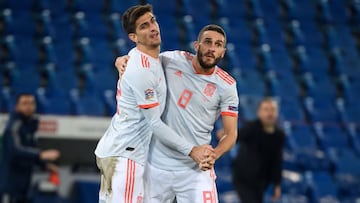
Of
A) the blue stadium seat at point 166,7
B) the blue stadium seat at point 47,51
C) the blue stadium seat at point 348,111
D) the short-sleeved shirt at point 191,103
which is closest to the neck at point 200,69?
the short-sleeved shirt at point 191,103

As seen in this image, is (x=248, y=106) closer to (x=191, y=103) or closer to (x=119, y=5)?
(x=119, y=5)

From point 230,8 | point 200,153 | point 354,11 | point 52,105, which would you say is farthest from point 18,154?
point 354,11

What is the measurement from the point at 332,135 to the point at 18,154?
5.36m

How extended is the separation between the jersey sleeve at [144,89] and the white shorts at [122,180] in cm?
43

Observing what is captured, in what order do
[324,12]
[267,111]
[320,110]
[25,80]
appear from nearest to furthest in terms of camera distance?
1. [267,111]
2. [25,80]
3. [320,110]
4. [324,12]

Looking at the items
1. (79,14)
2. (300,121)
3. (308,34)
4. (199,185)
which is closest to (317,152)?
(300,121)

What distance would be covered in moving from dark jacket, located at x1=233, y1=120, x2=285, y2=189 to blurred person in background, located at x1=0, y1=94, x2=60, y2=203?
198 centimetres

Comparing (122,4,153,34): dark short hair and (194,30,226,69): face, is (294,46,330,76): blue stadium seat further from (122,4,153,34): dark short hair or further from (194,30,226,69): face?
(122,4,153,34): dark short hair

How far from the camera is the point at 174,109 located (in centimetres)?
479

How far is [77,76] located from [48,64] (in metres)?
0.46

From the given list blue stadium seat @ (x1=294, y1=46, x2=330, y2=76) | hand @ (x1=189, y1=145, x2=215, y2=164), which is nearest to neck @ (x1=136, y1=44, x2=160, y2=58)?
Result: hand @ (x1=189, y1=145, x2=215, y2=164)

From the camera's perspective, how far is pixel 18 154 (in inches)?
290

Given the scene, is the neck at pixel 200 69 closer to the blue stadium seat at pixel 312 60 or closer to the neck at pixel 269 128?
the neck at pixel 269 128

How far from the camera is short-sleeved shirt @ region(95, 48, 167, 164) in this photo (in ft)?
14.8
